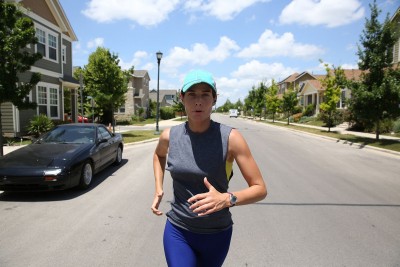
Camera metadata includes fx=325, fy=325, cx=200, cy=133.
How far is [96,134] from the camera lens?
827 centimetres

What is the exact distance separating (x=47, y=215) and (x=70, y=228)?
2.71ft

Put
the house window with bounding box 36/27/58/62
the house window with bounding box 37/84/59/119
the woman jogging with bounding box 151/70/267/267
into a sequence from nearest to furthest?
the woman jogging with bounding box 151/70/267/267
the house window with bounding box 36/27/58/62
the house window with bounding box 37/84/59/119

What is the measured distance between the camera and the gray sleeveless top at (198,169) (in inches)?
78.2

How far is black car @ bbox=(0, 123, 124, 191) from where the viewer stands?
595 cm

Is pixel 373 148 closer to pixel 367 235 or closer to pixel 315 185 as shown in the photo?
pixel 315 185

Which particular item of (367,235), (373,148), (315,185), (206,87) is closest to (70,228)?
(206,87)

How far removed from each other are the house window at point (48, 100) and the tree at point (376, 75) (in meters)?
17.5

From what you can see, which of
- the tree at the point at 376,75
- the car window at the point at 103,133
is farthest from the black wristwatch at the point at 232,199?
the tree at the point at 376,75

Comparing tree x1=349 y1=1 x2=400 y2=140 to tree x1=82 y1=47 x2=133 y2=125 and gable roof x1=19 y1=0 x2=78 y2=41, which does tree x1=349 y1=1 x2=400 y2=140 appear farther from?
gable roof x1=19 y1=0 x2=78 y2=41

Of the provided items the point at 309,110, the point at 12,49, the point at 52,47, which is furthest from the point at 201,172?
the point at 309,110

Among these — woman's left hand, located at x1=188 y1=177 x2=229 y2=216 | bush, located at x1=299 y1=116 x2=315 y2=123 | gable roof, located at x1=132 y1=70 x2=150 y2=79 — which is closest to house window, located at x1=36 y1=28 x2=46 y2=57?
woman's left hand, located at x1=188 y1=177 x2=229 y2=216

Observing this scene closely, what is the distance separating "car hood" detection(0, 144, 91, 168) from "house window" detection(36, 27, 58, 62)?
13527 mm

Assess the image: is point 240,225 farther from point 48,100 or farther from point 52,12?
point 52,12

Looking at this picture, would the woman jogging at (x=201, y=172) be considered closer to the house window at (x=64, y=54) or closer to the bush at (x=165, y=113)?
the house window at (x=64, y=54)
